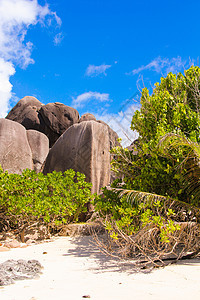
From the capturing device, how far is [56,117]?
74.0 ft

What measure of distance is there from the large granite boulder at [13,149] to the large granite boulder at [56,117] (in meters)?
8.79

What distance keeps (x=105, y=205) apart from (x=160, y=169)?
1.48 meters

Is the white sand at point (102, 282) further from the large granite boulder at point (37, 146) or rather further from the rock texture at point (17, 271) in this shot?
the large granite boulder at point (37, 146)

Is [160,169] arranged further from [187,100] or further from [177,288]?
[177,288]

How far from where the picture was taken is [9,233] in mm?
6992

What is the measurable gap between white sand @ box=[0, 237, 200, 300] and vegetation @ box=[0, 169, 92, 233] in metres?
1.95

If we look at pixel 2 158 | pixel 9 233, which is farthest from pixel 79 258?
pixel 2 158

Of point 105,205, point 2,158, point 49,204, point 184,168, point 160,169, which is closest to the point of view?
point 184,168

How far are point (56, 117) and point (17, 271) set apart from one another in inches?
775

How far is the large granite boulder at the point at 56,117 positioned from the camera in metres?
22.5

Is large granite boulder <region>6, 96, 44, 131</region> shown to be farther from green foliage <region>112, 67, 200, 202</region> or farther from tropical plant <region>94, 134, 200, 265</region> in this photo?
tropical plant <region>94, 134, 200, 265</region>

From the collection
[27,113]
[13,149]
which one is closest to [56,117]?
[27,113]

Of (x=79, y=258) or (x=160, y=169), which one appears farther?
(x=160, y=169)

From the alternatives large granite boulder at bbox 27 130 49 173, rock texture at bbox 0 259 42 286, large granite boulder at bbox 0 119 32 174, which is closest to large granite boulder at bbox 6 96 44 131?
large granite boulder at bbox 27 130 49 173
